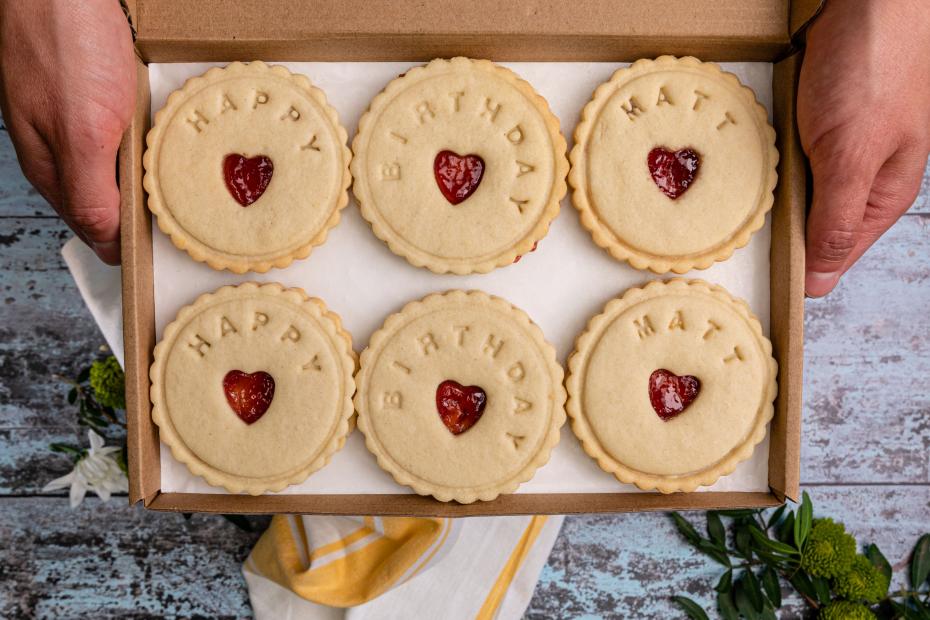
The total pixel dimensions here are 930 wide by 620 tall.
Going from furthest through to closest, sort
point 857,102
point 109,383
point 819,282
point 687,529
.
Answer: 1. point 687,529
2. point 109,383
3. point 819,282
4. point 857,102

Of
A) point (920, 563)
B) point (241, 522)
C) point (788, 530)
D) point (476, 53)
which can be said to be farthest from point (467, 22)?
point (920, 563)

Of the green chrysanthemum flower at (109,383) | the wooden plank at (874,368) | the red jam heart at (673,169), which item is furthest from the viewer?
the wooden plank at (874,368)

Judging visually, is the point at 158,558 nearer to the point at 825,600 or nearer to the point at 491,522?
the point at 491,522

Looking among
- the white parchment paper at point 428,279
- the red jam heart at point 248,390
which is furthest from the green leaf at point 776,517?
the red jam heart at point 248,390

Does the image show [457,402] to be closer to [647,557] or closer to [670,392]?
[670,392]

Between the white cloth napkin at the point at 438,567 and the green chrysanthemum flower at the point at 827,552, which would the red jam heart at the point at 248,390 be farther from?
the green chrysanthemum flower at the point at 827,552

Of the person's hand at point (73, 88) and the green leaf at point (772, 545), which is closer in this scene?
the person's hand at point (73, 88)
